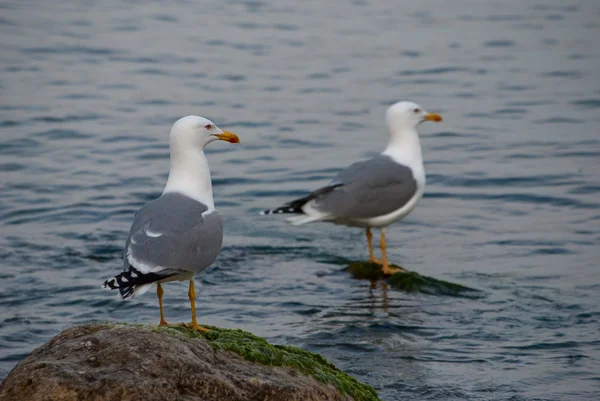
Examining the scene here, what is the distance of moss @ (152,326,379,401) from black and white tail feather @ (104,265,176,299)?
0.42 meters

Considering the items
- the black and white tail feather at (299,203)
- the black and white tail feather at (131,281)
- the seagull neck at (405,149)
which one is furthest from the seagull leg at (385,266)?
the black and white tail feather at (131,281)

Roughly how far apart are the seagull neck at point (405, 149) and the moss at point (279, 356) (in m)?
4.98

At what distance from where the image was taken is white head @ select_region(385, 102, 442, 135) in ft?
34.7

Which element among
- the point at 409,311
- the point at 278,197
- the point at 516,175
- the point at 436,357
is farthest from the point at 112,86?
the point at 436,357

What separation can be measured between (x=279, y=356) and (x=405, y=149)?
5.54m

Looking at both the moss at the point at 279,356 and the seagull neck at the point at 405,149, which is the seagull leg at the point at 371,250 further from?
the moss at the point at 279,356

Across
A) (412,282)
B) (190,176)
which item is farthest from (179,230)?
(412,282)

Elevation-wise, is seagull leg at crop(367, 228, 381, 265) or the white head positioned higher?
the white head

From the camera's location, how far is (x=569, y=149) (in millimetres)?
13938

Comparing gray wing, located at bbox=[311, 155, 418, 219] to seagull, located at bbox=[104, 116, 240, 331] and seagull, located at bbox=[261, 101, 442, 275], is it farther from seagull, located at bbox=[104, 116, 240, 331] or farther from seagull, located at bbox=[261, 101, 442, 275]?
seagull, located at bbox=[104, 116, 240, 331]

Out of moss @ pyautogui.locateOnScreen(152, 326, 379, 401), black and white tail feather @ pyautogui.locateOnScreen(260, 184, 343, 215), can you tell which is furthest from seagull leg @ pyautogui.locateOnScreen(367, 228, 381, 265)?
moss @ pyautogui.locateOnScreen(152, 326, 379, 401)

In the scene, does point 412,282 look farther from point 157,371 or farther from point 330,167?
point 157,371

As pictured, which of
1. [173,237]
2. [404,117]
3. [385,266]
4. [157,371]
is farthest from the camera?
[404,117]

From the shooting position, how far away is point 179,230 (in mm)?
6289
